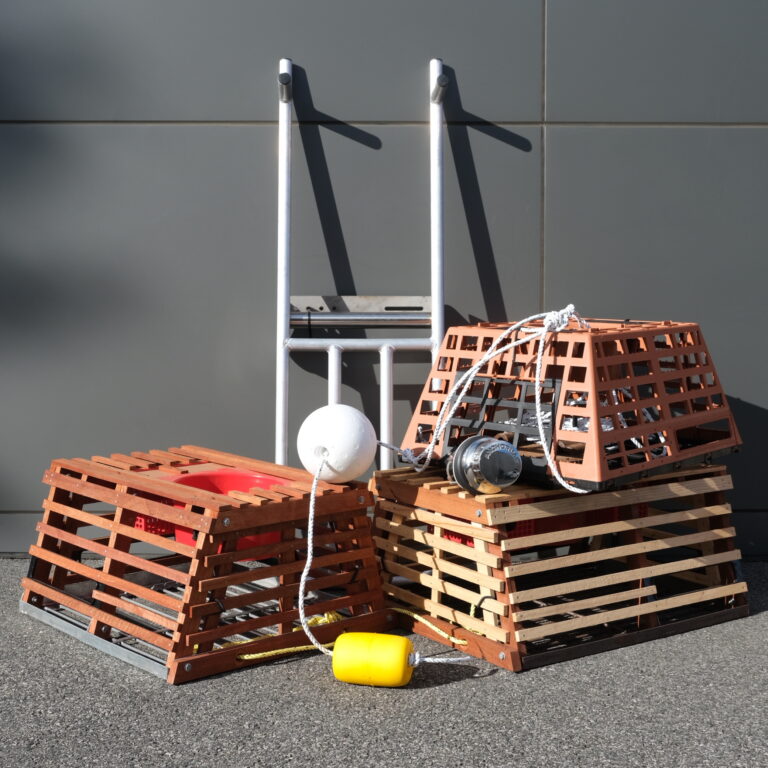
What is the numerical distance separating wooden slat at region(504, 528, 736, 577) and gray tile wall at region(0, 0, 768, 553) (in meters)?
0.77

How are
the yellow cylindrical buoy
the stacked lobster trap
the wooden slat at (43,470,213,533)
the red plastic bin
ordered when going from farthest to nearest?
the red plastic bin < the stacked lobster trap < the wooden slat at (43,470,213,533) < the yellow cylindrical buoy

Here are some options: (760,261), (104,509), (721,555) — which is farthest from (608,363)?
(104,509)

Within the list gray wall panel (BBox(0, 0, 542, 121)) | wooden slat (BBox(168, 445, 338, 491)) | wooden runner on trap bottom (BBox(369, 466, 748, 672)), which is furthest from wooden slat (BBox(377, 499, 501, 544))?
gray wall panel (BBox(0, 0, 542, 121))

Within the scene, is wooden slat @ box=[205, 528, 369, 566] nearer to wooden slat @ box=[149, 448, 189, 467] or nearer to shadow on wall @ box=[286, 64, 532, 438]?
wooden slat @ box=[149, 448, 189, 467]

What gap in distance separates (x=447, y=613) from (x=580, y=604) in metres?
0.35

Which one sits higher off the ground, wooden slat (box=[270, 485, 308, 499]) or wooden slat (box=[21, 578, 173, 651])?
wooden slat (box=[270, 485, 308, 499])

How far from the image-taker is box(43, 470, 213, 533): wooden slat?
8.20ft

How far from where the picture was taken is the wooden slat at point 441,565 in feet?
8.46

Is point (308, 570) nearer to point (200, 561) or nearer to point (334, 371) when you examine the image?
point (200, 561)

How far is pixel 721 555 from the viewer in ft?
9.84

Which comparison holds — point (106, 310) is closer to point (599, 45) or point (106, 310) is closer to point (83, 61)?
point (83, 61)

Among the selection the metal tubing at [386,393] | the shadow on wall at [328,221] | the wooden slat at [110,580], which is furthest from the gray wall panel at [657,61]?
the wooden slat at [110,580]

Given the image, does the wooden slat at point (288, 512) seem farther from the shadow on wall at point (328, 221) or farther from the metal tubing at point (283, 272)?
the shadow on wall at point (328, 221)

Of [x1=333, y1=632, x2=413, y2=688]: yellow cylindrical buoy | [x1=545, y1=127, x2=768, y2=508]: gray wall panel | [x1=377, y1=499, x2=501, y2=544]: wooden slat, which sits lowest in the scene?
[x1=333, y1=632, x2=413, y2=688]: yellow cylindrical buoy
